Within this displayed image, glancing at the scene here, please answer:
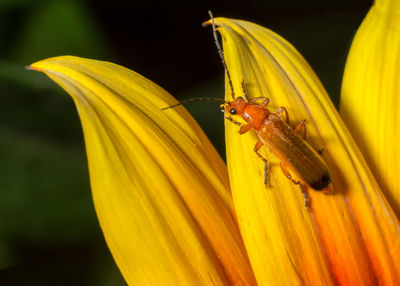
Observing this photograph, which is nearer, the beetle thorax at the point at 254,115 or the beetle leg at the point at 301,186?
the beetle leg at the point at 301,186

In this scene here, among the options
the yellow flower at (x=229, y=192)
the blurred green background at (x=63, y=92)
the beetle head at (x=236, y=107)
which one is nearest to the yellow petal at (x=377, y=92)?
the yellow flower at (x=229, y=192)

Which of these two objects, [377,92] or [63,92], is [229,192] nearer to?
[377,92]

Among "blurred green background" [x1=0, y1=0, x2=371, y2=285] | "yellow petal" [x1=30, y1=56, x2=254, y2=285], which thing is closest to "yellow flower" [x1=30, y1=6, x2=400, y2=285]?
"yellow petal" [x1=30, y1=56, x2=254, y2=285]

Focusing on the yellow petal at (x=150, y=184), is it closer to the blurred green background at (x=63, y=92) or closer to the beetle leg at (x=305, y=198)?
the beetle leg at (x=305, y=198)

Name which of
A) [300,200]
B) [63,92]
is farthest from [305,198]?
[63,92]

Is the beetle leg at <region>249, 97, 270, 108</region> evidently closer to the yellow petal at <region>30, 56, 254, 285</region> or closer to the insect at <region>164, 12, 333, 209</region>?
the insect at <region>164, 12, 333, 209</region>

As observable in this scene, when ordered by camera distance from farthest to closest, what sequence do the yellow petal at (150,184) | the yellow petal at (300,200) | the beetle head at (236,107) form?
1. the beetle head at (236,107)
2. the yellow petal at (300,200)
3. the yellow petal at (150,184)

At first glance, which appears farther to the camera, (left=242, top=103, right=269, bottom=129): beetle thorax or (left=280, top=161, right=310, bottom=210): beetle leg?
(left=242, top=103, right=269, bottom=129): beetle thorax

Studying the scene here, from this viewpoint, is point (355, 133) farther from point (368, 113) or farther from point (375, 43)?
point (375, 43)
